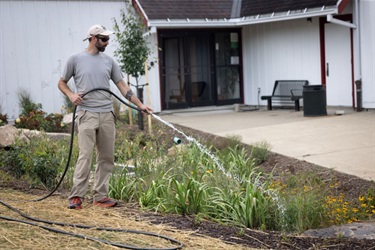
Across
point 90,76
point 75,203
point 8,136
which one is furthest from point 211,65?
point 75,203

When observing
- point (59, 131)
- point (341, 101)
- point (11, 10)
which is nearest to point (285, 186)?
point (59, 131)

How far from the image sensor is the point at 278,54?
819 inches

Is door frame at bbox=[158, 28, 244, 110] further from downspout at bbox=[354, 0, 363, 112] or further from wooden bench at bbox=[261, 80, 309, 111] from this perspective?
downspout at bbox=[354, 0, 363, 112]

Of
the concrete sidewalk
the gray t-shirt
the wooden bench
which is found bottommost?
the concrete sidewalk

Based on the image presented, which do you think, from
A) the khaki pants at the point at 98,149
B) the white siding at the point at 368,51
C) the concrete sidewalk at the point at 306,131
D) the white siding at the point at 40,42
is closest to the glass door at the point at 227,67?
the concrete sidewalk at the point at 306,131

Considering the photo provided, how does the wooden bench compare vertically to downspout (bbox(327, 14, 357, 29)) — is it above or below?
below

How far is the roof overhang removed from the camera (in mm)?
17953

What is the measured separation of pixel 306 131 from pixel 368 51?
4147 mm

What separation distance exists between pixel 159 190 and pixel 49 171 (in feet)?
7.28

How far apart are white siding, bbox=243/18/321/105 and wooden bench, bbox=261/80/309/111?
0.69ft

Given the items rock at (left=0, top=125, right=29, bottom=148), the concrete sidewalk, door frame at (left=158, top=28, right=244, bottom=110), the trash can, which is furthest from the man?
door frame at (left=158, top=28, right=244, bottom=110)

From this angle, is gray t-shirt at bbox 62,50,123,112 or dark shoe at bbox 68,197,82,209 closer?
dark shoe at bbox 68,197,82,209

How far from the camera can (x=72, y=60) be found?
781 cm

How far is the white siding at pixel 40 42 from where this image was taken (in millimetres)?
18938
